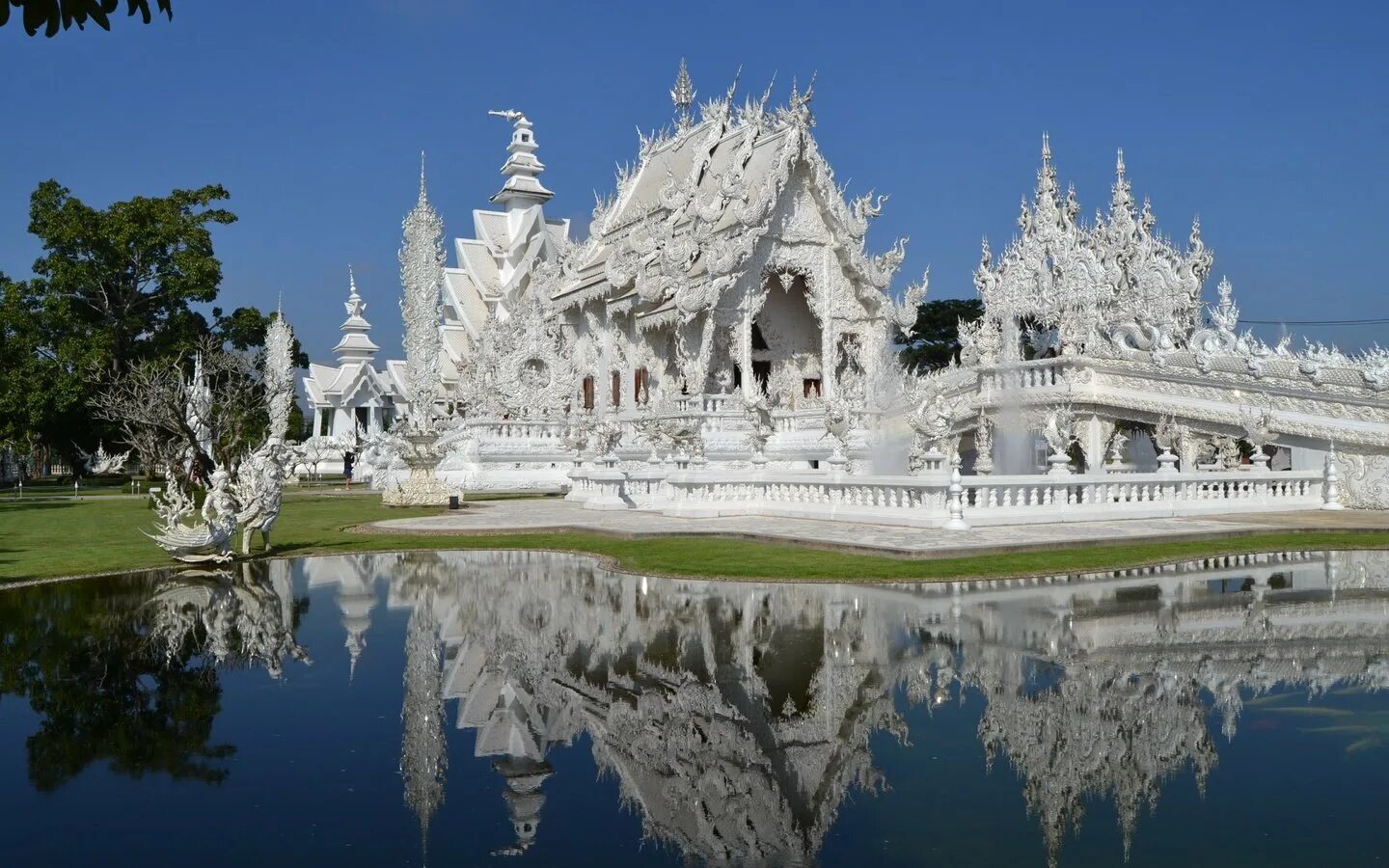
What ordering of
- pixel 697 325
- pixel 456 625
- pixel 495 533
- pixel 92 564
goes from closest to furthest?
pixel 456 625 < pixel 92 564 < pixel 495 533 < pixel 697 325

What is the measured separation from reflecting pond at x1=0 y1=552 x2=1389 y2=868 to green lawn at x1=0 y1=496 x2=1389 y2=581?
118 centimetres

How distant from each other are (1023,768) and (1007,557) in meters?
6.64

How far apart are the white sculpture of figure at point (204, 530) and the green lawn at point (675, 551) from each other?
17.8 inches

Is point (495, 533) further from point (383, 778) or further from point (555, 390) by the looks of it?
point (555, 390)

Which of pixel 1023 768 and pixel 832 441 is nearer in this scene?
pixel 1023 768

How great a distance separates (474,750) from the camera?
17.1 feet

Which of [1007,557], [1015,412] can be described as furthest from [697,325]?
[1007,557]

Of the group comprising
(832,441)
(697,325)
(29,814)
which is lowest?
(29,814)

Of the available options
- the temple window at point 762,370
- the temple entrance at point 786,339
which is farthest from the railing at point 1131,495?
the temple window at point 762,370

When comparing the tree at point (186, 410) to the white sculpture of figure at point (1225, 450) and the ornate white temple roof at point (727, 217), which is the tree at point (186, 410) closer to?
the ornate white temple roof at point (727, 217)

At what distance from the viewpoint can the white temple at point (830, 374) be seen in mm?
17375

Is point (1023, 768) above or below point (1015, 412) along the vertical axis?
below

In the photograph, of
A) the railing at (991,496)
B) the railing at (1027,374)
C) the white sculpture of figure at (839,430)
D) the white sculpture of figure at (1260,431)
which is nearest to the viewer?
the railing at (991,496)

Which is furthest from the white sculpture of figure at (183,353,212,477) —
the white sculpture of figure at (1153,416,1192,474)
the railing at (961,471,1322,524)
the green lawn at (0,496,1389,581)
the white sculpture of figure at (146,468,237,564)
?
the white sculpture of figure at (1153,416,1192,474)
